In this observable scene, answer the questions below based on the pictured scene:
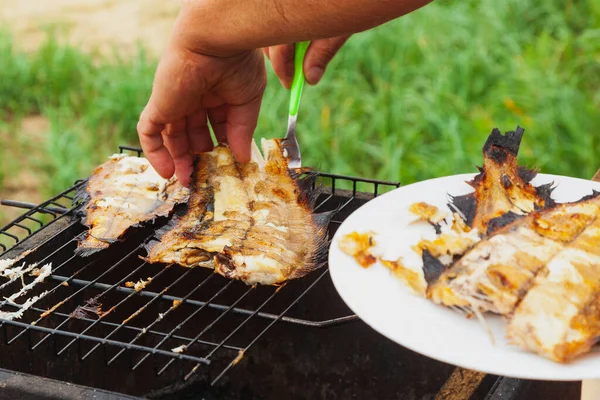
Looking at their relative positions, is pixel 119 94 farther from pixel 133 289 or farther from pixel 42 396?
pixel 42 396

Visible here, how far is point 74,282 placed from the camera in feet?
8.99

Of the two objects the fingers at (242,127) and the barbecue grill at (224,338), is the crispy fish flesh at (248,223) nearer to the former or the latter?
the fingers at (242,127)

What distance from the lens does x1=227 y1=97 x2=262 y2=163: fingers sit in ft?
10.6

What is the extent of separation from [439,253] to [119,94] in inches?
189

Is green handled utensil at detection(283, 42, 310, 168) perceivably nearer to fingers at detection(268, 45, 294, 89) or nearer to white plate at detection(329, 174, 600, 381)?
fingers at detection(268, 45, 294, 89)

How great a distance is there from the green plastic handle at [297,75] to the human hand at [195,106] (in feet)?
0.47

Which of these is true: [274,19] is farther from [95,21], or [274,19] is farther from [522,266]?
[95,21]

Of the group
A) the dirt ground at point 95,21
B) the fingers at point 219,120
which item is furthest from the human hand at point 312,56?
the dirt ground at point 95,21

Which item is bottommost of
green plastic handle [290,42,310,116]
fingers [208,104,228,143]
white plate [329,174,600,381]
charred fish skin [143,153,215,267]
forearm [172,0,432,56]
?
charred fish skin [143,153,215,267]

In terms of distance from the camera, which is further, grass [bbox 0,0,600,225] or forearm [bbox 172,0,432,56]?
grass [bbox 0,0,600,225]

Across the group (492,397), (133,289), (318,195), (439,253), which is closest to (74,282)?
(133,289)

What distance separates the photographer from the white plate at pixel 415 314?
1935 mm

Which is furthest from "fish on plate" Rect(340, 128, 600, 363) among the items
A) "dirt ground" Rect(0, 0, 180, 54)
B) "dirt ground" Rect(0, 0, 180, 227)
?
"dirt ground" Rect(0, 0, 180, 54)

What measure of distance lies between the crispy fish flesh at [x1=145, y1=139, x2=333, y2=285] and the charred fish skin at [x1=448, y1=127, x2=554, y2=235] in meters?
0.55
